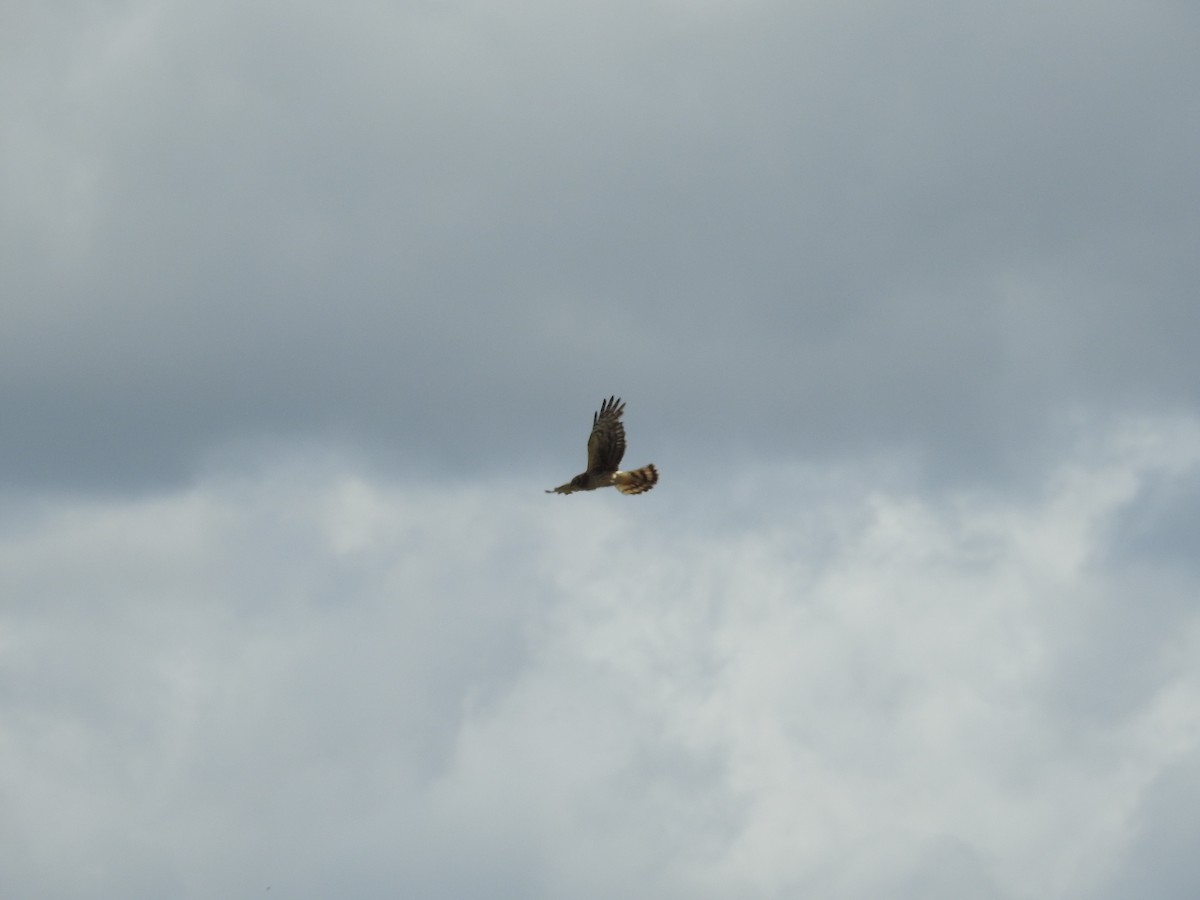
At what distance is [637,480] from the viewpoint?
163m

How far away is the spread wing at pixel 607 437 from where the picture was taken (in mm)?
160625

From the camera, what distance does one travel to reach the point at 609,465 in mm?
161875

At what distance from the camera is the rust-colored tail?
16288 cm

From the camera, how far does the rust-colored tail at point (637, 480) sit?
534ft

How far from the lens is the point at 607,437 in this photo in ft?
527

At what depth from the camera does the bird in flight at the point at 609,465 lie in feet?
527

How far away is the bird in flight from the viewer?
527 feet

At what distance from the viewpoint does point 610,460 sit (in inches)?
6358

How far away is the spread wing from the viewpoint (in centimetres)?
16062

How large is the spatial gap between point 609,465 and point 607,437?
1.57m

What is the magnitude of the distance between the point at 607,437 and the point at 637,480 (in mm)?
3045
